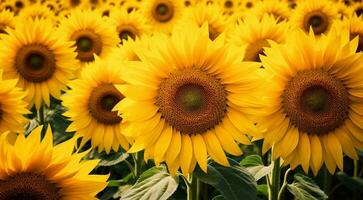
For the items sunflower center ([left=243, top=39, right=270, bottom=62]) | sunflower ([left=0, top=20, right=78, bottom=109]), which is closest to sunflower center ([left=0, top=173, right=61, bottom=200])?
sunflower ([left=0, top=20, right=78, bottom=109])

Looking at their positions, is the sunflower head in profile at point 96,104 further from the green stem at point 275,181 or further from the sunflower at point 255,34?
the green stem at point 275,181

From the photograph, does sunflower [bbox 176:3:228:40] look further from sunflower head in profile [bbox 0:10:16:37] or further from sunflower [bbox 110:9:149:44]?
sunflower head in profile [bbox 0:10:16:37]

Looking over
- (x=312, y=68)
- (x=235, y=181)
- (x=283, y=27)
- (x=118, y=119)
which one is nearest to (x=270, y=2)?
(x=283, y=27)

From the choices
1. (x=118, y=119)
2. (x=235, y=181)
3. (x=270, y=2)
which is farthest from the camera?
(x=270, y=2)

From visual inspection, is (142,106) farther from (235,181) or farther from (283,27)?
(283,27)

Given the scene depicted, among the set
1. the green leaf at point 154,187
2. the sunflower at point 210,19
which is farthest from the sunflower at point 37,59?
the green leaf at point 154,187

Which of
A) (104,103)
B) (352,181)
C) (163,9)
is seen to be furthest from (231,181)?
(163,9)

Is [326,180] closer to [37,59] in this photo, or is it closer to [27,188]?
[27,188]
